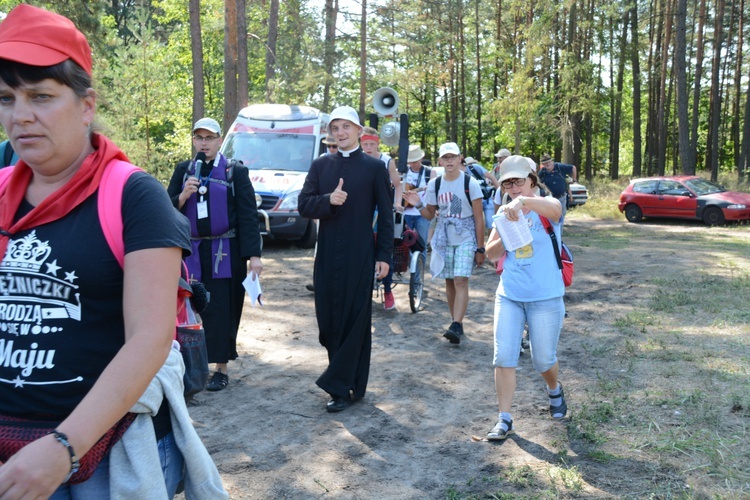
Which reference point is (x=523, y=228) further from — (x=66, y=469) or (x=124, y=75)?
(x=124, y=75)

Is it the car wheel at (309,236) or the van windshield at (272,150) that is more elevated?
the van windshield at (272,150)

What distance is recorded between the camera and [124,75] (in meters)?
20.1

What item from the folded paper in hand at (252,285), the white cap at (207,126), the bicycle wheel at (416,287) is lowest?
the bicycle wheel at (416,287)

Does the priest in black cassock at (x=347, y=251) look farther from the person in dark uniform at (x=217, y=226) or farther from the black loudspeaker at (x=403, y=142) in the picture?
the black loudspeaker at (x=403, y=142)

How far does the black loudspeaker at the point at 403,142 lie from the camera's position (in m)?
9.06

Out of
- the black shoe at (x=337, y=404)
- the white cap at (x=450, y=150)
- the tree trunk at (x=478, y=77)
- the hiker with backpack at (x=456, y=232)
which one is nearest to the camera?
the black shoe at (x=337, y=404)

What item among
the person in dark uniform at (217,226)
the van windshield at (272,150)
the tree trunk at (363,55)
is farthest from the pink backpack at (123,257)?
the tree trunk at (363,55)

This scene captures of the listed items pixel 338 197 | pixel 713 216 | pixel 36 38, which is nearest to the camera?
pixel 36 38

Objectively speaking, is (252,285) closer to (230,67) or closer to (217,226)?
(217,226)

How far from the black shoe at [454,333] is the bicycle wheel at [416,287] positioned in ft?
5.26

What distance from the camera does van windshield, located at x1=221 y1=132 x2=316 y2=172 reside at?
1562 centimetres

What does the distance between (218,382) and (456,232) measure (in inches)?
125

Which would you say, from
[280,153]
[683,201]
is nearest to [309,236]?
[280,153]

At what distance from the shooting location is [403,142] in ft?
30.2
